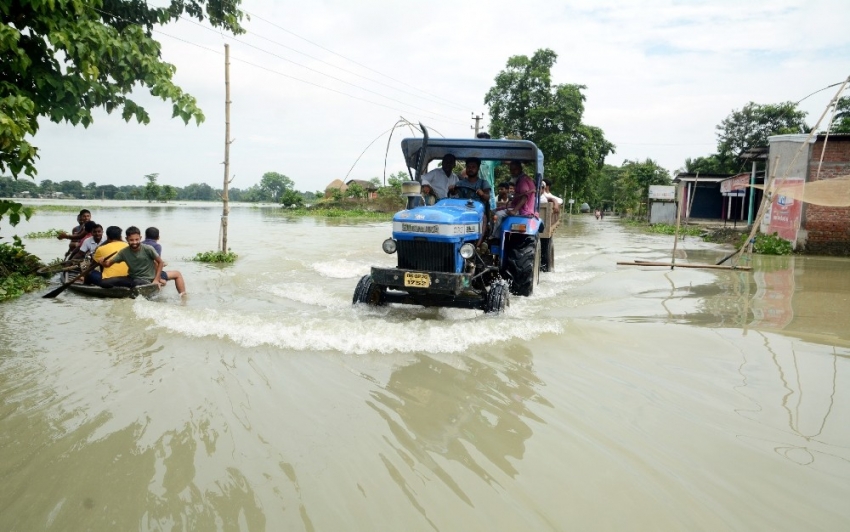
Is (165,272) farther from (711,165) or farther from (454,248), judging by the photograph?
(711,165)

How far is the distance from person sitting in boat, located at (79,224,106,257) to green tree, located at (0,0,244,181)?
3.20 meters

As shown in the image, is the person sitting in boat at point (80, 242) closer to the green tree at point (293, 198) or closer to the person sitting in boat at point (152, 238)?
the person sitting in boat at point (152, 238)

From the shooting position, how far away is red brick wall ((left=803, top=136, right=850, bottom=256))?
15.0 m

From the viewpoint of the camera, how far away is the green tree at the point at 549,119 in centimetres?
3709

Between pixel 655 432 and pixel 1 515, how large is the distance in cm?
368

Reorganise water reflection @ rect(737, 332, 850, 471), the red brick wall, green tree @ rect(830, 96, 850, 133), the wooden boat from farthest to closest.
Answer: green tree @ rect(830, 96, 850, 133) → the red brick wall → the wooden boat → water reflection @ rect(737, 332, 850, 471)

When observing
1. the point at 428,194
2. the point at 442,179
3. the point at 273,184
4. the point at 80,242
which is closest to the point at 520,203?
the point at 442,179

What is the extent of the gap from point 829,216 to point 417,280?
1527 cm

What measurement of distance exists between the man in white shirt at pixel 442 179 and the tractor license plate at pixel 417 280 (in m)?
1.81

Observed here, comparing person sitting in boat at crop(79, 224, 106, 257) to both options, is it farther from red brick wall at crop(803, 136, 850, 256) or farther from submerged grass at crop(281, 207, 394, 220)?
submerged grass at crop(281, 207, 394, 220)

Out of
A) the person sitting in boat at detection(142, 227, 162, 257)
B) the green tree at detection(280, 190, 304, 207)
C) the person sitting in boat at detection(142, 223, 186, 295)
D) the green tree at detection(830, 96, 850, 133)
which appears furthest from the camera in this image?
the green tree at detection(280, 190, 304, 207)

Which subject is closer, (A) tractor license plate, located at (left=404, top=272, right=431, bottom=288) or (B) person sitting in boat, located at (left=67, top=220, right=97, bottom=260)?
(A) tractor license plate, located at (left=404, top=272, right=431, bottom=288)

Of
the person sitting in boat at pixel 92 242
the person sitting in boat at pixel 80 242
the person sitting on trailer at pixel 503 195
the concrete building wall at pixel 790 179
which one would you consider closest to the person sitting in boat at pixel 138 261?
the person sitting in boat at pixel 92 242

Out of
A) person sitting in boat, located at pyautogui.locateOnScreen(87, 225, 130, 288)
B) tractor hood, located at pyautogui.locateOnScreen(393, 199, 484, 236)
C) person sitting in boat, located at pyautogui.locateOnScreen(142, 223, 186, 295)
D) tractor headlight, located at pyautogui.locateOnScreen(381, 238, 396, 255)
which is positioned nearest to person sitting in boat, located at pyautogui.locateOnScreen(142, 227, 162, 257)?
person sitting in boat, located at pyautogui.locateOnScreen(142, 223, 186, 295)
